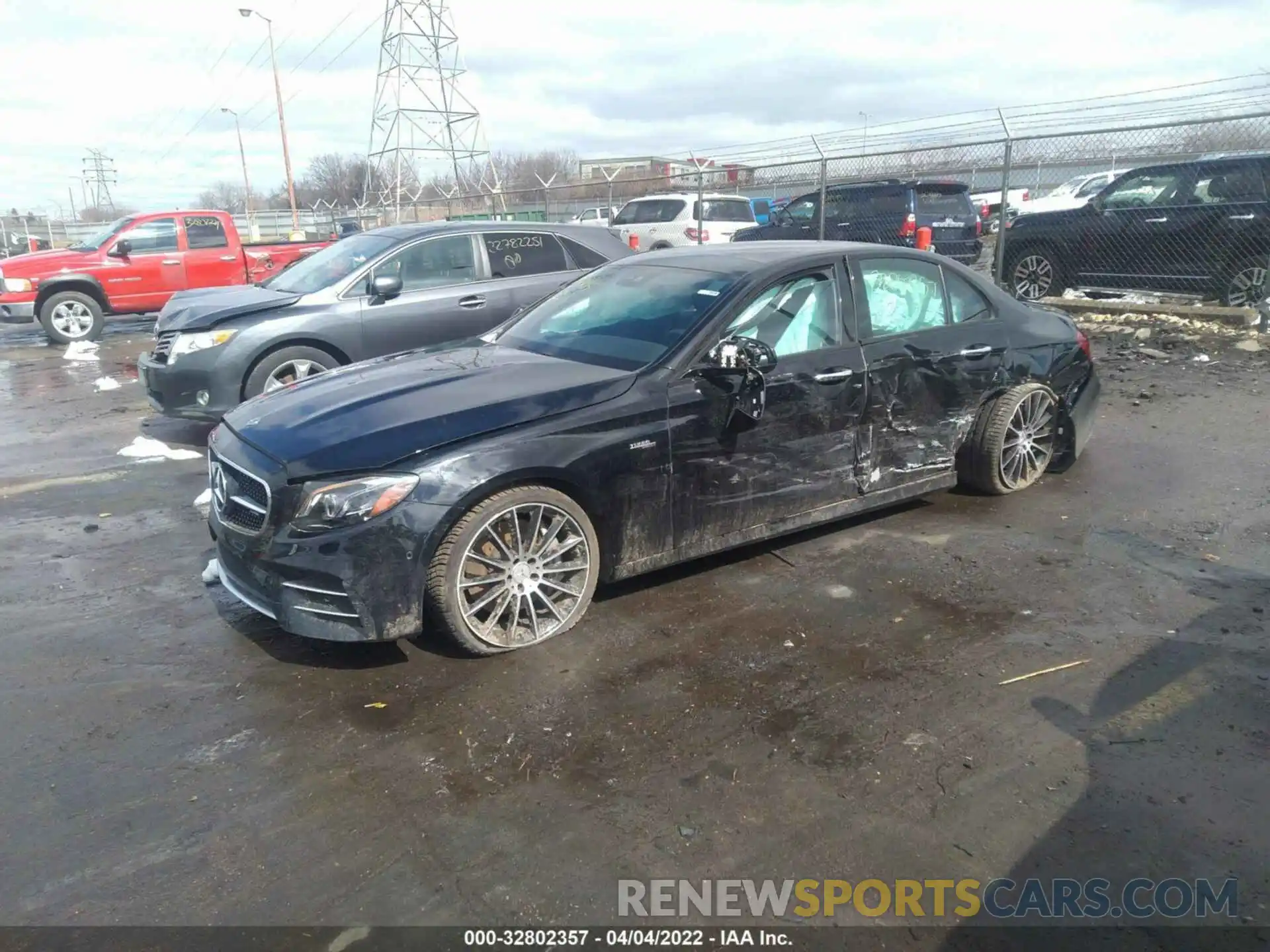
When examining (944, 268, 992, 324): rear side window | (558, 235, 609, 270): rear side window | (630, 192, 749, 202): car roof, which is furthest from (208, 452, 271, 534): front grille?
(630, 192, 749, 202): car roof

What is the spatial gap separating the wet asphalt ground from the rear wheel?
26.5 ft

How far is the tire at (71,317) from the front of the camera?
13602mm

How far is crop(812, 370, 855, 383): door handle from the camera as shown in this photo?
4605mm

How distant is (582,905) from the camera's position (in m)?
2.52

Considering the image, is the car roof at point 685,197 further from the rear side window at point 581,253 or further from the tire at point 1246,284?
the rear side window at point 581,253

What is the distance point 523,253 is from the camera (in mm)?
8453

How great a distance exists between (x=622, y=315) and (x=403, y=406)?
1.36 metres

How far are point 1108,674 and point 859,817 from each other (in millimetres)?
1436

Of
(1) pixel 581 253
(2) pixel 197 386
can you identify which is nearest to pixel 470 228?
(1) pixel 581 253

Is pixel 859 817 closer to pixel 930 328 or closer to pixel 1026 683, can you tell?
pixel 1026 683

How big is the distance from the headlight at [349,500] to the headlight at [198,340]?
14.2 feet

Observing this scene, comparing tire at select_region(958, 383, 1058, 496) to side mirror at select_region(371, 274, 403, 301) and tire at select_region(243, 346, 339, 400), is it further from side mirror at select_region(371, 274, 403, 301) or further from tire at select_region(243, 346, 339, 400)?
tire at select_region(243, 346, 339, 400)

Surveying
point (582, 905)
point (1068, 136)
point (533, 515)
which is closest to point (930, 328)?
point (533, 515)

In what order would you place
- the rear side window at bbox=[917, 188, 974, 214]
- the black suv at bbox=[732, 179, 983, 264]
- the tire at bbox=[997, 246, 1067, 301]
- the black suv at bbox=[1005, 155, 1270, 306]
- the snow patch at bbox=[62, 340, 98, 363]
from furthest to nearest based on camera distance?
1. the rear side window at bbox=[917, 188, 974, 214]
2. the black suv at bbox=[732, 179, 983, 264]
3. the snow patch at bbox=[62, 340, 98, 363]
4. the tire at bbox=[997, 246, 1067, 301]
5. the black suv at bbox=[1005, 155, 1270, 306]
